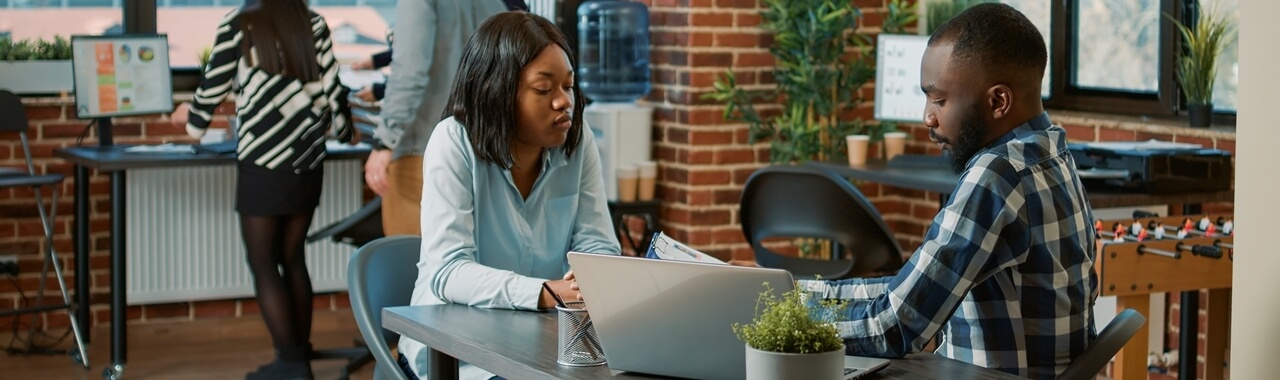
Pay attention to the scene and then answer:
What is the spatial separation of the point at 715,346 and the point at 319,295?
420cm

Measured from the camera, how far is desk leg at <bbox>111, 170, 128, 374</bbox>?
15.4 ft

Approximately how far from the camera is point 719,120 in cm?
527

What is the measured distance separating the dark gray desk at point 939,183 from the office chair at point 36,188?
245 cm

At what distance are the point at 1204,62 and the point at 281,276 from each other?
283cm

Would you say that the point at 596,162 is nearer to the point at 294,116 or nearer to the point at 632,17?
the point at 294,116

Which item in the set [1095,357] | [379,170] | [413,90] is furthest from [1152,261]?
[379,170]

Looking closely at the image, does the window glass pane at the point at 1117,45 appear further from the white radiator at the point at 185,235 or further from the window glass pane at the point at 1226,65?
the white radiator at the point at 185,235

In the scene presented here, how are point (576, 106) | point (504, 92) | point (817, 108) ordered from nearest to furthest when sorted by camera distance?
point (504, 92) < point (576, 106) < point (817, 108)

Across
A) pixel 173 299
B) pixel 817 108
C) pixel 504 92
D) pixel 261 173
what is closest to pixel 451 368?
pixel 504 92

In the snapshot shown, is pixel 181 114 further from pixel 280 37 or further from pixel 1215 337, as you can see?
pixel 1215 337

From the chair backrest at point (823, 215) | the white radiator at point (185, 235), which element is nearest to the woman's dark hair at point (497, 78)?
the chair backrest at point (823, 215)

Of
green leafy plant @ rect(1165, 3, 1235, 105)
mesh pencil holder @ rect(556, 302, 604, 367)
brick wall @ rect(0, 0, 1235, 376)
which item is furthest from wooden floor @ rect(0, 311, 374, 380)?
mesh pencil holder @ rect(556, 302, 604, 367)

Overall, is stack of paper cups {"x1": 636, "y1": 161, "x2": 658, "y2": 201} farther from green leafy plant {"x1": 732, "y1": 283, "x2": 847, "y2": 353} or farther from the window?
green leafy plant {"x1": 732, "y1": 283, "x2": 847, "y2": 353}

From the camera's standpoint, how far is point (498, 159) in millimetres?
2494
